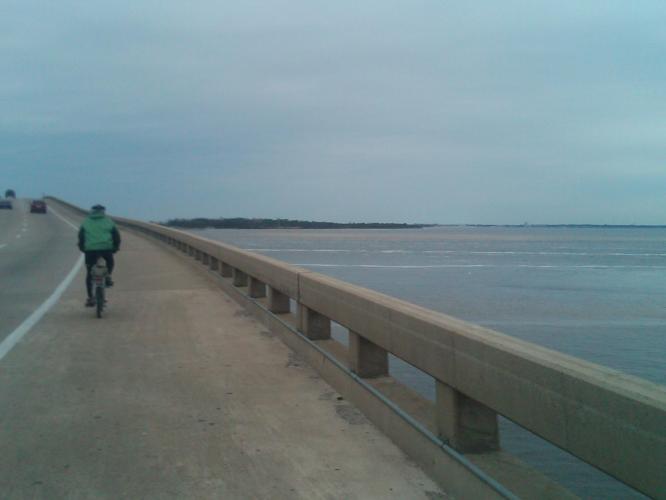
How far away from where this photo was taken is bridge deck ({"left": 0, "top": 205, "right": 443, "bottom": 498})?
209 inches

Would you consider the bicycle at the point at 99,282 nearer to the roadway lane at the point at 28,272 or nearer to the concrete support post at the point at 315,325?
the roadway lane at the point at 28,272

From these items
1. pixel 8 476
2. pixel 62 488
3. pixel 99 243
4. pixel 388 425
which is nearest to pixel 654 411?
pixel 388 425

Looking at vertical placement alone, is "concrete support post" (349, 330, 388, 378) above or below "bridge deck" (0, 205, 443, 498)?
above

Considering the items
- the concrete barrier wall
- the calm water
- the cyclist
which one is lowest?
the calm water

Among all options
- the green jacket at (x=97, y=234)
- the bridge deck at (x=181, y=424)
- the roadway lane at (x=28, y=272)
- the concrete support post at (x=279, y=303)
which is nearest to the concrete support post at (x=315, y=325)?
the bridge deck at (x=181, y=424)

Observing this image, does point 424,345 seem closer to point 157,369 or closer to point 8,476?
point 8,476

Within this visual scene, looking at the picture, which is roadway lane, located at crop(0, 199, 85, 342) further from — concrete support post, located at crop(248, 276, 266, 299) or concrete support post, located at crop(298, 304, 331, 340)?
concrete support post, located at crop(298, 304, 331, 340)

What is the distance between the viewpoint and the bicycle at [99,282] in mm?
13039

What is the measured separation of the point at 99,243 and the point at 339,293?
23.5 feet

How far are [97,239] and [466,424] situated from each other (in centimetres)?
987

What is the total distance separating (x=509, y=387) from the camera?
4.42 metres

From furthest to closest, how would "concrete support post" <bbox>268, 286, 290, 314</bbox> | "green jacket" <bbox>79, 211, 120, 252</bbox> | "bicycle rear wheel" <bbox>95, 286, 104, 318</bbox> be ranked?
"green jacket" <bbox>79, 211, 120, 252</bbox>, "bicycle rear wheel" <bbox>95, 286, 104, 318</bbox>, "concrete support post" <bbox>268, 286, 290, 314</bbox>

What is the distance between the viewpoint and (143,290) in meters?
17.5

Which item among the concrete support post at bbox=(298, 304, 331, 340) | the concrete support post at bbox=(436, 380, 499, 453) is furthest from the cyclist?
the concrete support post at bbox=(436, 380, 499, 453)
